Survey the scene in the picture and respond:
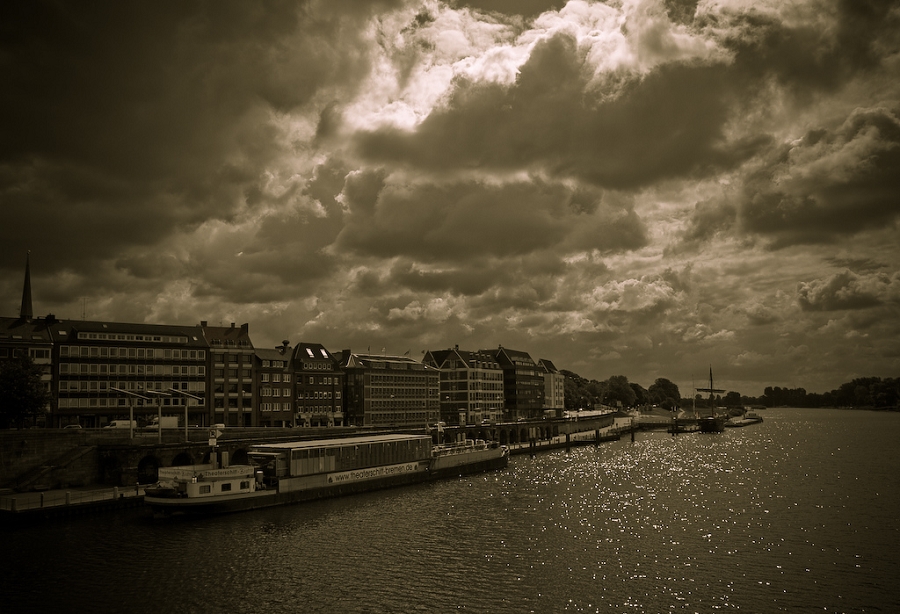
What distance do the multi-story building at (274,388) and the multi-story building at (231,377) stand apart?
1.65 m

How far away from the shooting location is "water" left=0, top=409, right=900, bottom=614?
147 feet

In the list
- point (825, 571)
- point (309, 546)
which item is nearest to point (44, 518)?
point (309, 546)

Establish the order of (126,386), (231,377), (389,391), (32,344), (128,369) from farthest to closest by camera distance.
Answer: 1. (389,391)
2. (231,377)
3. (128,369)
4. (126,386)
5. (32,344)

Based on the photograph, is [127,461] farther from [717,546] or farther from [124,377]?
[717,546]

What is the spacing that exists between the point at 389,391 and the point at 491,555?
112 meters

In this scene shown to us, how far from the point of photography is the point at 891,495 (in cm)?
8462

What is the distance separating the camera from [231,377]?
12750 cm

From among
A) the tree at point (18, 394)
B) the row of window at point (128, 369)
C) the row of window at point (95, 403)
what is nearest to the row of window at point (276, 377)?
the row of window at point (128, 369)

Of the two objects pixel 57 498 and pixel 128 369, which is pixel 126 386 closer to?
pixel 128 369

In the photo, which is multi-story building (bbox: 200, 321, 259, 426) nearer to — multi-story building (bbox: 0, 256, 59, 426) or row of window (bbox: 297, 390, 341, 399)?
row of window (bbox: 297, 390, 341, 399)

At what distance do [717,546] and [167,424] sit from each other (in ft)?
260

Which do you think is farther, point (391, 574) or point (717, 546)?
point (717, 546)

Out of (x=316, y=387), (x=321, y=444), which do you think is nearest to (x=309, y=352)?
Result: (x=316, y=387)

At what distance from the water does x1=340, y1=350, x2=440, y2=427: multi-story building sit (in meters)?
67.5
